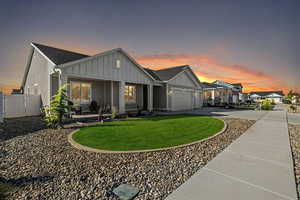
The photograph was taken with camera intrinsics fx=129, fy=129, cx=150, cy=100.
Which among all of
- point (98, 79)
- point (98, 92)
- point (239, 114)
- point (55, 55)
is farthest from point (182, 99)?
point (55, 55)

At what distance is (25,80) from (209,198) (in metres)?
17.8

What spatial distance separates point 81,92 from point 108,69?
3110 millimetres

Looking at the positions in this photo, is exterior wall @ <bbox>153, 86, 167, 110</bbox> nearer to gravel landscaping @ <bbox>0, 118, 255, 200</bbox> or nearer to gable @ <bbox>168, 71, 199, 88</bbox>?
Answer: gable @ <bbox>168, 71, 199, 88</bbox>

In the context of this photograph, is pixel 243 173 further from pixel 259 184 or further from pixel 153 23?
pixel 153 23

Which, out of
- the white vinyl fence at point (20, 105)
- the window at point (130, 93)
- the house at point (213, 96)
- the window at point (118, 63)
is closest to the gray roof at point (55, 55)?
the window at point (118, 63)

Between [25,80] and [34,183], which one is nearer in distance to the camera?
[34,183]

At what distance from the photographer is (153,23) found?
1146 cm

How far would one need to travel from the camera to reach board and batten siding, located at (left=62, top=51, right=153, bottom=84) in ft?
27.5

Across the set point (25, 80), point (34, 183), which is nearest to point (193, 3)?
point (34, 183)

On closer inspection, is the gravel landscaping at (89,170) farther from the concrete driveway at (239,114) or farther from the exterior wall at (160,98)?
the exterior wall at (160,98)

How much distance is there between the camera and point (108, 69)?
10031 mm

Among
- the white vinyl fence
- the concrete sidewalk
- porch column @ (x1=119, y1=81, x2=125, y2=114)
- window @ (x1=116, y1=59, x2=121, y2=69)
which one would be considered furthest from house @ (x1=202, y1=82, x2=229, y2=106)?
the white vinyl fence

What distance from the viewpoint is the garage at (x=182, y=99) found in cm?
1549

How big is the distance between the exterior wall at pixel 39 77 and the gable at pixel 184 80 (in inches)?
434
